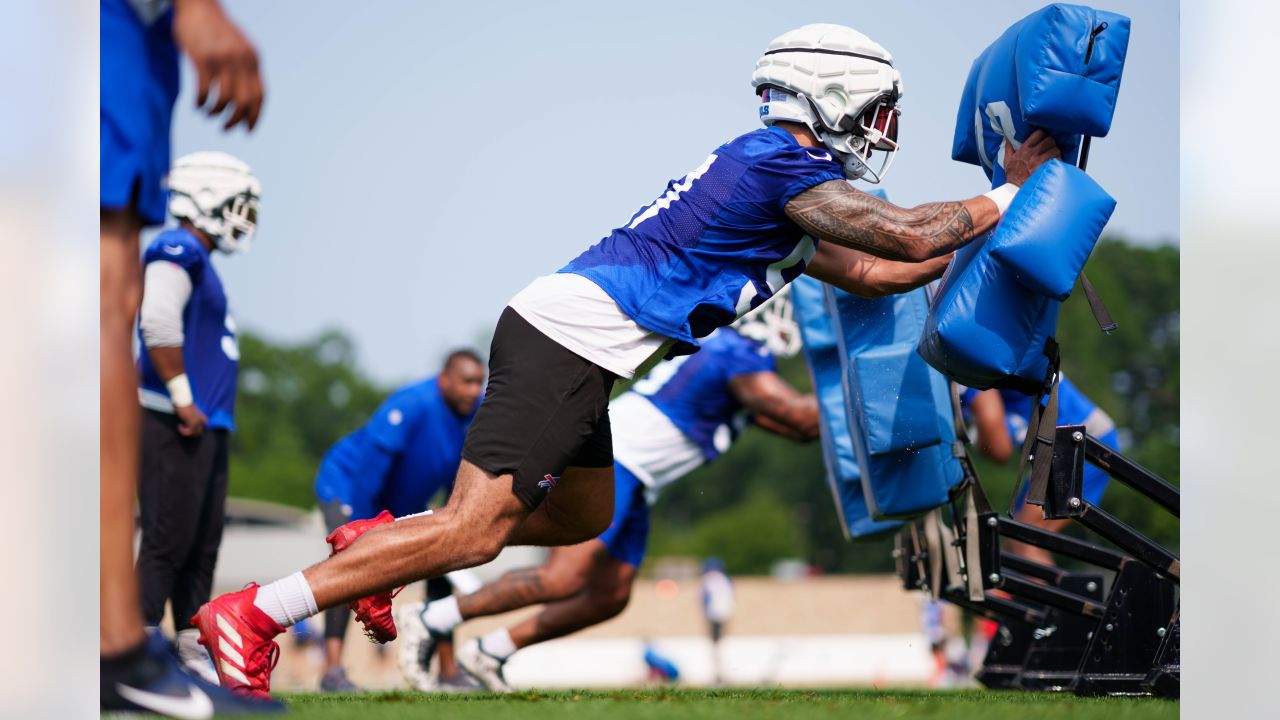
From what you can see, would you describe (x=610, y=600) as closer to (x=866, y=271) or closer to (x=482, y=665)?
(x=482, y=665)

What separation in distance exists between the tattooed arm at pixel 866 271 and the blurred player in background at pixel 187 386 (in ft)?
8.49

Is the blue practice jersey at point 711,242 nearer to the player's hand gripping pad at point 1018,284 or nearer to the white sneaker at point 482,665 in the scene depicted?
the player's hand gripping pad at point 1018,284

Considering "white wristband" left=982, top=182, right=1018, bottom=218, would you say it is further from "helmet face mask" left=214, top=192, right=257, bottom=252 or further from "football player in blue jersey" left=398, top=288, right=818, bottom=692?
"helmet face mask" left=214, top=192, right=257, bottom=252

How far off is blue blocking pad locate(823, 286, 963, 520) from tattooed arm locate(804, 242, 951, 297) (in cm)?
49

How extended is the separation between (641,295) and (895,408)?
1.45 metres

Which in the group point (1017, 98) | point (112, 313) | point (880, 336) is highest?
point (1017, 98)

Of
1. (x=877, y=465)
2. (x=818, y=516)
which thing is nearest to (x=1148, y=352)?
(x=818, y=516)

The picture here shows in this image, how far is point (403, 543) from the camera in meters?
3.46

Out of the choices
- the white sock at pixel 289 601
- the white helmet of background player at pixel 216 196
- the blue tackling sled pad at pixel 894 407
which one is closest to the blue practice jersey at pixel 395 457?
the white helmet of background player at pixel 216 196

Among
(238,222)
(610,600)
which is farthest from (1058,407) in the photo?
(238,222)
